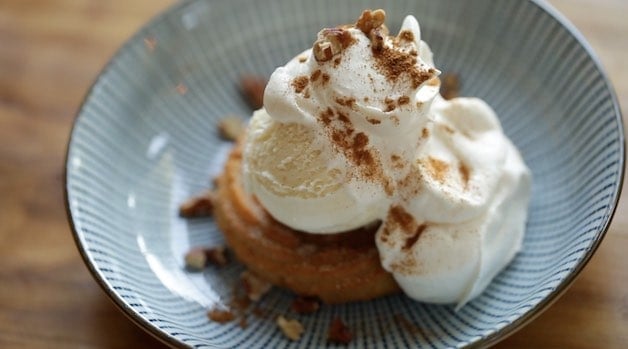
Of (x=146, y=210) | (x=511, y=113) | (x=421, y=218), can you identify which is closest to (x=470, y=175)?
(x=421, y=218)

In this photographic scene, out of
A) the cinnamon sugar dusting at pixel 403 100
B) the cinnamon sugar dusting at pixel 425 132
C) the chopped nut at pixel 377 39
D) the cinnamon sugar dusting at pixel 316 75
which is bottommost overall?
the cinnamon sugar dusting at pixel 425 132

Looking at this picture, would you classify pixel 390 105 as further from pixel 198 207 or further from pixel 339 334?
pixel 198 207

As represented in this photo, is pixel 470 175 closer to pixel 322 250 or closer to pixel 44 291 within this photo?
pixel 322 250

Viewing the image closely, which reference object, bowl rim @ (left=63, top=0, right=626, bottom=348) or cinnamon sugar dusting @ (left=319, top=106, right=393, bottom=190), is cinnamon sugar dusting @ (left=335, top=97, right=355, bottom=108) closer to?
cinnamon sugar dusting @ (left=319, top=106, right=393, bottom=190)

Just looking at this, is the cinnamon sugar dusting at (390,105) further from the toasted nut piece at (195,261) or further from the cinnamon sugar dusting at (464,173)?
the toasted nut piece at (195,261)

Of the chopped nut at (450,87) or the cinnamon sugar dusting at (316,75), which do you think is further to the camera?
the chopped nut at (450,87)

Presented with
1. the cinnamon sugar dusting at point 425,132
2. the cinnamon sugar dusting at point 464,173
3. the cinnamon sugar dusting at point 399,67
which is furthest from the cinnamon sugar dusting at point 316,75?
the cinnamon sugar dusting at point 464,173
